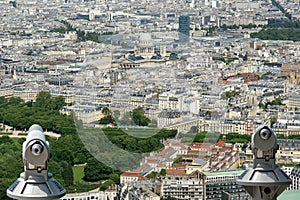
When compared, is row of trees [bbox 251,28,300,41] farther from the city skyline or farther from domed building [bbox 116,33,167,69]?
domed building [bbox 116,33,167,69]

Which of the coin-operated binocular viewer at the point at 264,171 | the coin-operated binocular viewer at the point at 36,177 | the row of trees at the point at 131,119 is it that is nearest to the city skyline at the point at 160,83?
the row of trees at the point at 131,119

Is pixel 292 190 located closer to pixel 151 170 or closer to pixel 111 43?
pixel 151 170

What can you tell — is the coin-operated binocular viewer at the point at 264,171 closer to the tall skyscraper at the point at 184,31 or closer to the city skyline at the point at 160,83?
the city skyline at the point at 160,83

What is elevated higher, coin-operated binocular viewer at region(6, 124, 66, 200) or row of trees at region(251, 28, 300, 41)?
coin-operated binocular viewer at region(6, 124, 66, 200)

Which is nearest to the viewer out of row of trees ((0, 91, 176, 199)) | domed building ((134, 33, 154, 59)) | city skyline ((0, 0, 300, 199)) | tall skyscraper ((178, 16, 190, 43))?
row of trees ((0, 91, 176, 199))

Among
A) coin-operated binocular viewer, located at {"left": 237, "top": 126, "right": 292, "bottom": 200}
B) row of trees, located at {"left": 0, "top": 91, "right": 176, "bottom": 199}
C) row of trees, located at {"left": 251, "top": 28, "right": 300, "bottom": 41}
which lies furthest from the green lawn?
row of trees, located at {"left": 251, "top": 28, "right": 300, "bottom": 41}
